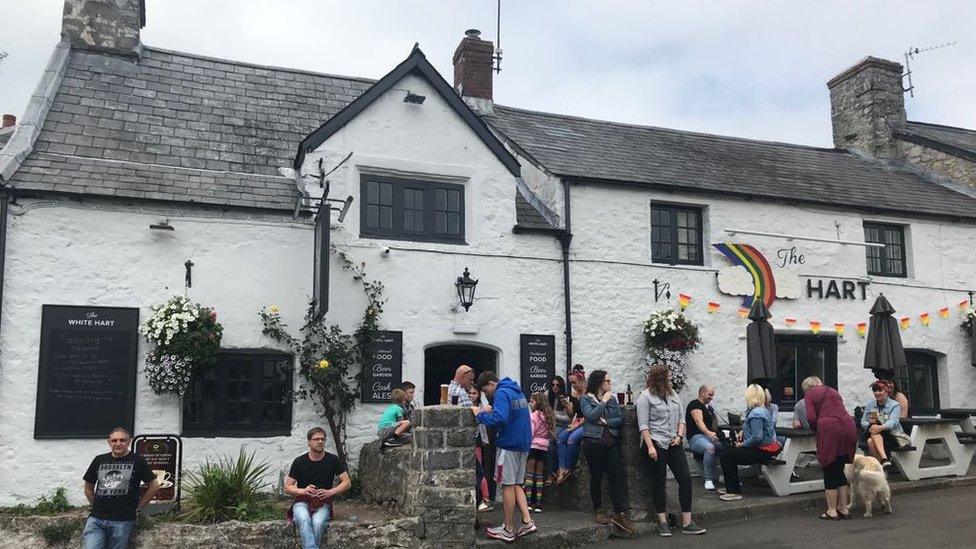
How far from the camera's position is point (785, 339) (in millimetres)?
14562

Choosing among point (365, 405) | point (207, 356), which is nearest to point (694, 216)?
point (365, 405)

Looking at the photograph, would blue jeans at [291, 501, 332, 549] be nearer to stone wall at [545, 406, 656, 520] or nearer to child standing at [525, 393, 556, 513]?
child standing at [525, 393, 556, 513]

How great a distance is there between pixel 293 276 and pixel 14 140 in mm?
4006

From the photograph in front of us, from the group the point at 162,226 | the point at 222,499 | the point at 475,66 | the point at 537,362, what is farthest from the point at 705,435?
the point at 475,66

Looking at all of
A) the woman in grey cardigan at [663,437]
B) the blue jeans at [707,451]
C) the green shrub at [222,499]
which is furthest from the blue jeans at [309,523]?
the blue jeans at [707,451]

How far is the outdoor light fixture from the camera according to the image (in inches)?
490

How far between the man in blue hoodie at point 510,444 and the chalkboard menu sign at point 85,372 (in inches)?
193

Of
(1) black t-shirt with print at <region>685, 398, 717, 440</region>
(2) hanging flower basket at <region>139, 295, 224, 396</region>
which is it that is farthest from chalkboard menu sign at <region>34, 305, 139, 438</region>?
(1) black t-shirt with print at <region>685, 398, 717, 440</region>

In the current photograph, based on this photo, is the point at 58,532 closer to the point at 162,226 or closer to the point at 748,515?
the point at 162,226

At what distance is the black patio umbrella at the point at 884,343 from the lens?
488 inches

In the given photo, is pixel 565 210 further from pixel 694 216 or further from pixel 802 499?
pixel 802 499

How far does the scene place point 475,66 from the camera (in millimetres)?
16969

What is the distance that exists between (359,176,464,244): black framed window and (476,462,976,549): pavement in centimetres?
421

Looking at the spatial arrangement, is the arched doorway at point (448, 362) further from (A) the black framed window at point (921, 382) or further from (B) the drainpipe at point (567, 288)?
(A) the black framed window at point (921, 382)
